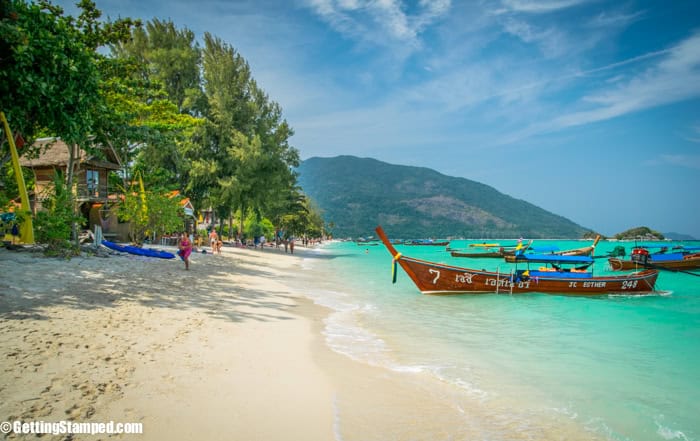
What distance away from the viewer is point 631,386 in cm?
680

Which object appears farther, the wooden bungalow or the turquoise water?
the wooden bungalow

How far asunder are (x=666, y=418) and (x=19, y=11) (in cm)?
1583

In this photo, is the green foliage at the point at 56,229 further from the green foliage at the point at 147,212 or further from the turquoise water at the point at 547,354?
the turquoise water at the point at 547,354

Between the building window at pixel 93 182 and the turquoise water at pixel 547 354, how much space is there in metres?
19.5

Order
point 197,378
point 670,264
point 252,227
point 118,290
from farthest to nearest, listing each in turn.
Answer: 1. point 252,227
2. point 670,264
3. point 118,290
4. point 197,378

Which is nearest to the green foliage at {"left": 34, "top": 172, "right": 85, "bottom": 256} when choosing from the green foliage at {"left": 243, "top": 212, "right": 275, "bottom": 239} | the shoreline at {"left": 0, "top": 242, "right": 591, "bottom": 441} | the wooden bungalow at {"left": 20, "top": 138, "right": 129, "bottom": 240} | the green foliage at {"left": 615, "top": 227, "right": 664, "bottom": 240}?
the shoreline at {"left": 0, "top": 242, "right": 591, "bottom": 441}

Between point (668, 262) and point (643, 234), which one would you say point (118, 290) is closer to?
point (668, 262)

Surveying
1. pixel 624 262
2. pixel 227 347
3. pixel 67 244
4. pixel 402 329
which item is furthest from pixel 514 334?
pixel 624 262

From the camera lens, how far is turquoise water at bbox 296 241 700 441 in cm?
552

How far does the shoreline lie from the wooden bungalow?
18.4 m

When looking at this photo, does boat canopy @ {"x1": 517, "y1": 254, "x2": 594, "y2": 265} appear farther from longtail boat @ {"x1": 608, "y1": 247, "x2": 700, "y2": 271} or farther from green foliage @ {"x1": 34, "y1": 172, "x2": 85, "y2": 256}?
green foliage @ {"x1": 34, "y1": 172, "x2": 85, "y2": 256}

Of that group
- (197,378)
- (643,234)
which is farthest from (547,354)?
(643,234)

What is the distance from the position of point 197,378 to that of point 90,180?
26050 millimetres

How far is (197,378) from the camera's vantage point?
500cm
